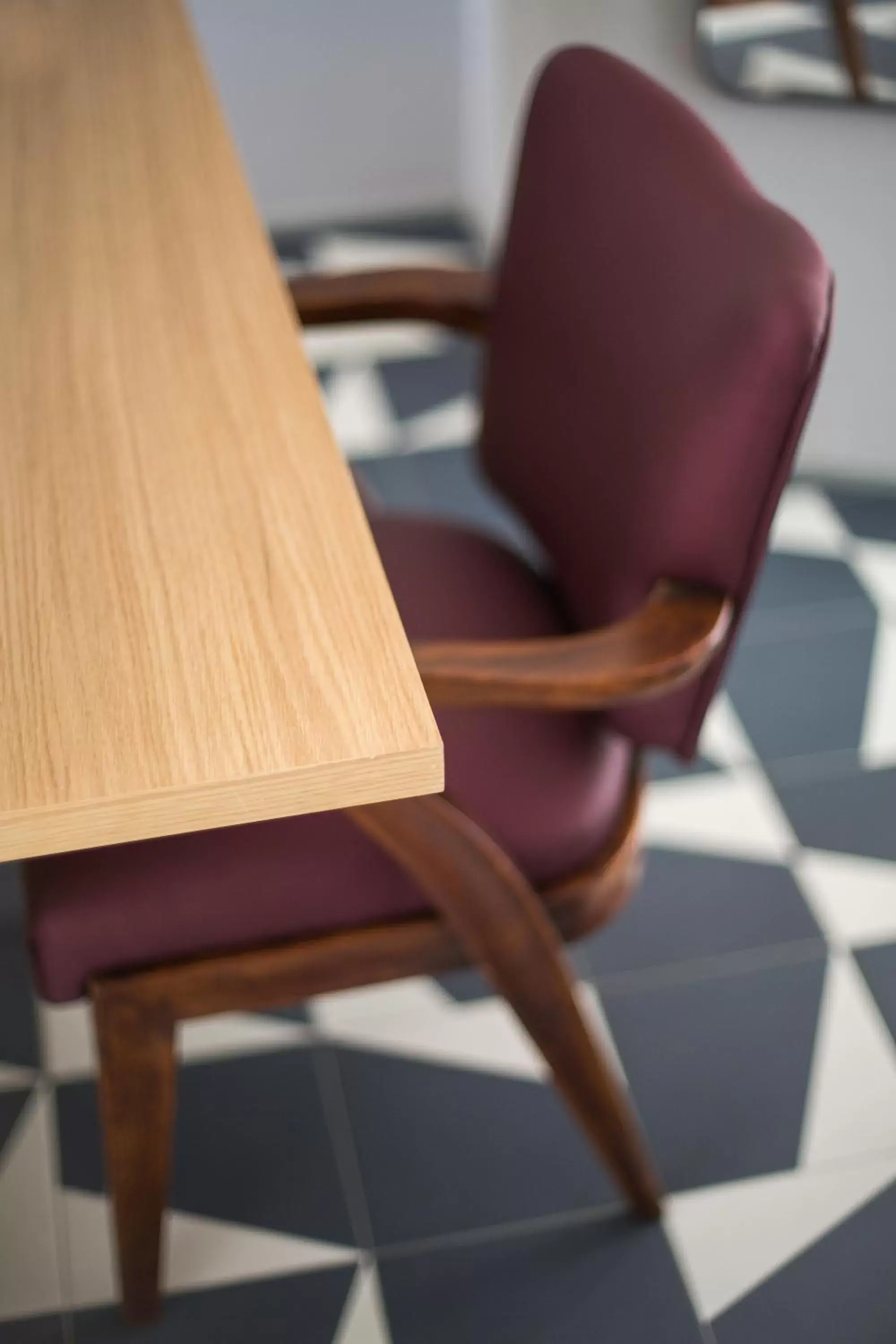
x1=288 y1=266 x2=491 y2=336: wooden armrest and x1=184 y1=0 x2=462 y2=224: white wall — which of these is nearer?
x1=288 y1=266 x2=491 y2=336: wooden armrest

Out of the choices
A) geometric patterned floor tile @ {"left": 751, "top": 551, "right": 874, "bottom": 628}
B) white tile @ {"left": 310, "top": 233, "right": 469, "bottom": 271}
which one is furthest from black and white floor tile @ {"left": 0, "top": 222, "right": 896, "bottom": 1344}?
white tile @ {"left": 310, "top": 233, "right": 469, "bottom": 271}

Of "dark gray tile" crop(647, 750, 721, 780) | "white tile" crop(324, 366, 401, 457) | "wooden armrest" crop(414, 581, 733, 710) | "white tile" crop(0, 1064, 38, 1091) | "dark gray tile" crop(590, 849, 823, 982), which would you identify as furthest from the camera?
"white tile" crop(324, 366, 401, 457)

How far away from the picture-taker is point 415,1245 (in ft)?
4.62

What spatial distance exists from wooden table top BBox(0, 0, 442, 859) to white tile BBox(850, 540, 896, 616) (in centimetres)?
121

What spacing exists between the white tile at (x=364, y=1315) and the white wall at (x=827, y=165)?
4.79 ft

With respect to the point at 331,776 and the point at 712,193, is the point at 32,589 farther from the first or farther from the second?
the point at 712,193

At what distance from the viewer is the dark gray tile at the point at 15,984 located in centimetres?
158

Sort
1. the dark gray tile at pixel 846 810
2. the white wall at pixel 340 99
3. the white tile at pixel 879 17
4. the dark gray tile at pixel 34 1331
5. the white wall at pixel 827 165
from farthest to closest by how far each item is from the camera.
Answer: the white wall at pixel 340 99 → the white wall at pixel 827 165 → the white tile at pixel 879 17 → the dark gray tile at pixel 846 810 → the dark gray tile at pixel 34 1331

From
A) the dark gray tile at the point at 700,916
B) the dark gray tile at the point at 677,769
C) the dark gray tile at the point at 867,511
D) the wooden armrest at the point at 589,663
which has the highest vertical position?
the wooden armrest at the point at 589,663

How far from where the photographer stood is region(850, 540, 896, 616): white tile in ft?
7.17

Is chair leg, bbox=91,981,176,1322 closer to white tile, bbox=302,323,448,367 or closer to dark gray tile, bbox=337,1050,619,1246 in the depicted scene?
dark gray tile, bbox=337,1050,619,1246

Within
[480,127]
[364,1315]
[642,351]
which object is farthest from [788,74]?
[364,1315]

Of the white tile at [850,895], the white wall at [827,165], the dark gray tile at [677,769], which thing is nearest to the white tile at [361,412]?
the white wall at [827,165]

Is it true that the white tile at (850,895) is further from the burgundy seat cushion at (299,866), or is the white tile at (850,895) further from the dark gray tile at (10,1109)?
the dark gray tile at (10,1109)
